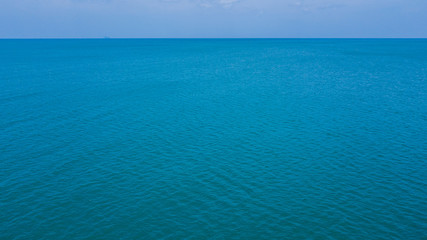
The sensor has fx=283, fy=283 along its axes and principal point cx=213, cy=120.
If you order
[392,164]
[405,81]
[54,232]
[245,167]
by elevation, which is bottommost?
[54,232]

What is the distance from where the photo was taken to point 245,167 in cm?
4606

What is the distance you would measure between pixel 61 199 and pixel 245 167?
26.8 m

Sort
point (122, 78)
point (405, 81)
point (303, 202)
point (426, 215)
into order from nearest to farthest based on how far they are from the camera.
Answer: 1. point (426, 215)
2. point (303, 202)
3. point (405, 81)
4. point (122, 78)

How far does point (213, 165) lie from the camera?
4684cm

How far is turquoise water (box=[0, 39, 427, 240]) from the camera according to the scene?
3291 cm

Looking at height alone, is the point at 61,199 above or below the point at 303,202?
below

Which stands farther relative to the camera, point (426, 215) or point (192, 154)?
point (192, 154)

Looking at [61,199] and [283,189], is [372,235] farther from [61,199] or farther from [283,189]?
[61,199]

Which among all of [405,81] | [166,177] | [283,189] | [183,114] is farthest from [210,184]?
[405,81]

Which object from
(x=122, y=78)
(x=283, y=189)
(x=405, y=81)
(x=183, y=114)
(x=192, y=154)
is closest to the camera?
(x=283, y=189)

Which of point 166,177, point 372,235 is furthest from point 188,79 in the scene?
point 372,235

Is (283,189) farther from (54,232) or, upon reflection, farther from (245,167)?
(54,232)

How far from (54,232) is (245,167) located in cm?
2753

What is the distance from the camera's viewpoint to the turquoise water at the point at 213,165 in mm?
32906
